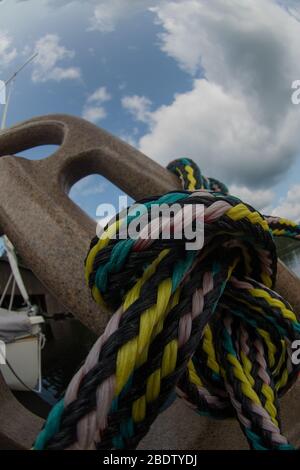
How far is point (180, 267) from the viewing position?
0.38m

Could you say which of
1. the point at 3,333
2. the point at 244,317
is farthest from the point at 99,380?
the point at 3,333

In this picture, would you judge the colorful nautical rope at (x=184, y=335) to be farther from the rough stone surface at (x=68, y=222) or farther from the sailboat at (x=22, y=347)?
the sailboat at (x=22, y=347)

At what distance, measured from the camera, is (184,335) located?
14.4 inches

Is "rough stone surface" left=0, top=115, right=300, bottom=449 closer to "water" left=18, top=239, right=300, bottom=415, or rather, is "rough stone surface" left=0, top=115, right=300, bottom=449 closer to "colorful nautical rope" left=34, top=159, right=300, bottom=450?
"colorful nautical rope" left=34, top=159, right=300, bottom=450

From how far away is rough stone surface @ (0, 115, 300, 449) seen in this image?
22.9 inches

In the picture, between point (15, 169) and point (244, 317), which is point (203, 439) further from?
point (15, 169)

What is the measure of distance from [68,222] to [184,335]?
1.19ft

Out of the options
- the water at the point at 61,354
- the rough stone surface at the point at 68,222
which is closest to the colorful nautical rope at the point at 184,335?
the rough stone surface at the point at 68,222

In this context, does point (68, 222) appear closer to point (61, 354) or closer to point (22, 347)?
point (22, 347)

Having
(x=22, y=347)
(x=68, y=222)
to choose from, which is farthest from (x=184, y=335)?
(x=22, y=347)

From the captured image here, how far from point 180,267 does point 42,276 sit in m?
0.32

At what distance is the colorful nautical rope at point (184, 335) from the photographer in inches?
13.2

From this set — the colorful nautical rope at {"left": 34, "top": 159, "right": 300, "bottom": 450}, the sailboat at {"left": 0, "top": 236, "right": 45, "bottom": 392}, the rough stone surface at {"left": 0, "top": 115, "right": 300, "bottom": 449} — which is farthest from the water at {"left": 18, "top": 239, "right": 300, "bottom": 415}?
the colorful nautical rope at {"left": 34, "top": 159, "right": 300, "bottom": 450}

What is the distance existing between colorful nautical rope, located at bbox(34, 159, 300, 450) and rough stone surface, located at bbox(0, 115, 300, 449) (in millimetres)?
165
